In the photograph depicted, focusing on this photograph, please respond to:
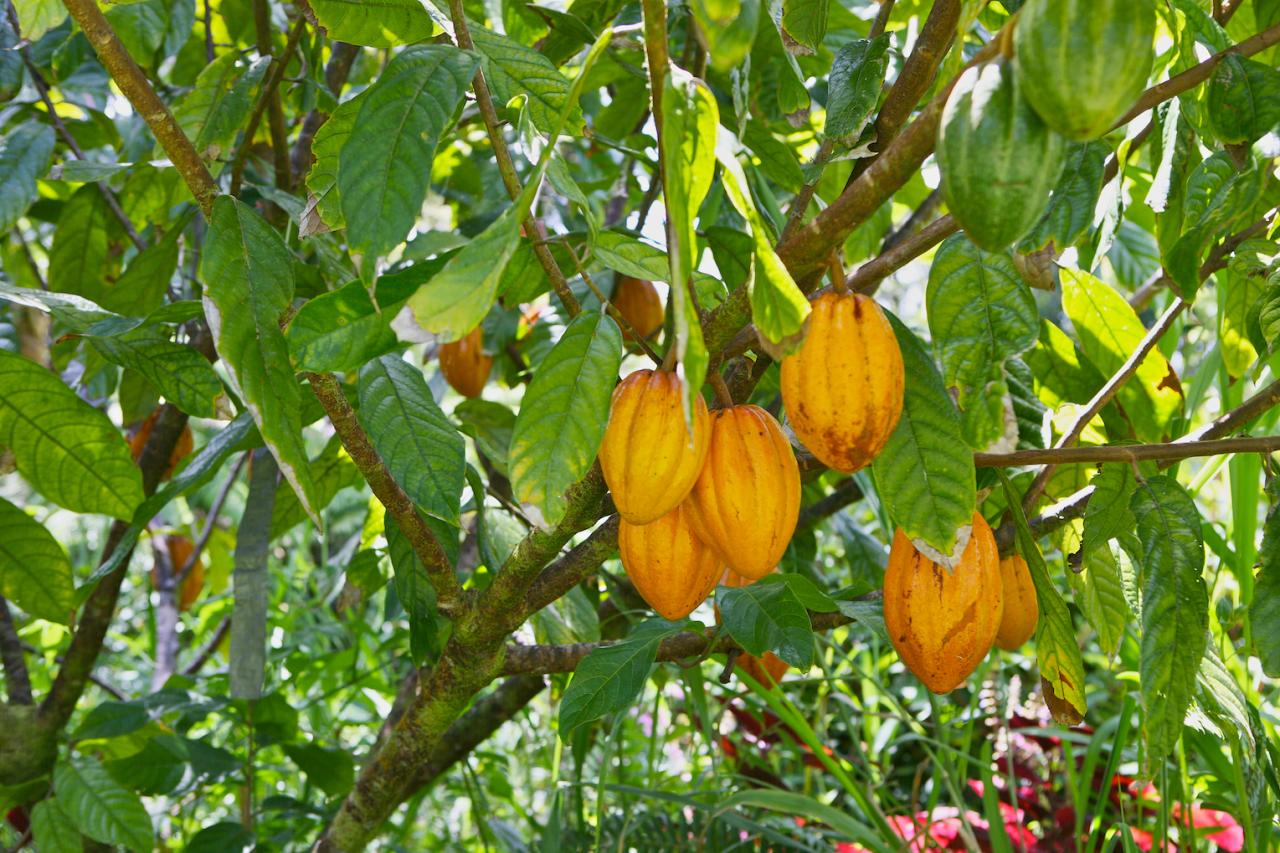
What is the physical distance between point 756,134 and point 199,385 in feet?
2.10

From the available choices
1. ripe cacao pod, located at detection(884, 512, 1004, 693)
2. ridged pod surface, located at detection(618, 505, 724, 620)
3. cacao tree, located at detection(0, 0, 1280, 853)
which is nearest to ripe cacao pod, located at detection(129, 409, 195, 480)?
cacao tree, located at detection(0, 0, 1280, 853)

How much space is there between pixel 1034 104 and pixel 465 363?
53.0 inches

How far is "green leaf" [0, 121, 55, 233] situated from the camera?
1384mm

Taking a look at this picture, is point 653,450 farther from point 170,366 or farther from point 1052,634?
point 170,366

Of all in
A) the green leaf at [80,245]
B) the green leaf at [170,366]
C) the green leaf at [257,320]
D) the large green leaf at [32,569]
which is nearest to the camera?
the green leaf at [257,320]

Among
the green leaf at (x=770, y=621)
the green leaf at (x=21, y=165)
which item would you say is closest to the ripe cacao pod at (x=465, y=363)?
the green leaf at (x=21, y=165)

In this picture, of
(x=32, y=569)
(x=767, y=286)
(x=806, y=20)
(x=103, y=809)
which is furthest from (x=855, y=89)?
(x=103, y=809)

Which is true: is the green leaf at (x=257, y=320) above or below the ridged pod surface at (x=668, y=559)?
above

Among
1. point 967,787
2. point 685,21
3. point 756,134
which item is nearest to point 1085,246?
point 756,134

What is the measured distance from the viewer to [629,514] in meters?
0.70

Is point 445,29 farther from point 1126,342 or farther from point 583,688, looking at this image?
point 1126,342

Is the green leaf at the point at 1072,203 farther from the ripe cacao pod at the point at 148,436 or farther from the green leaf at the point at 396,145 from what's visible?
the ripe cacao pod at the point at 148,436

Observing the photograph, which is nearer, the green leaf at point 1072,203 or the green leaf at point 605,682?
the green leaf at point 1072,203

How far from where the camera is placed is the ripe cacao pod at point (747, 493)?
0.73 meters
